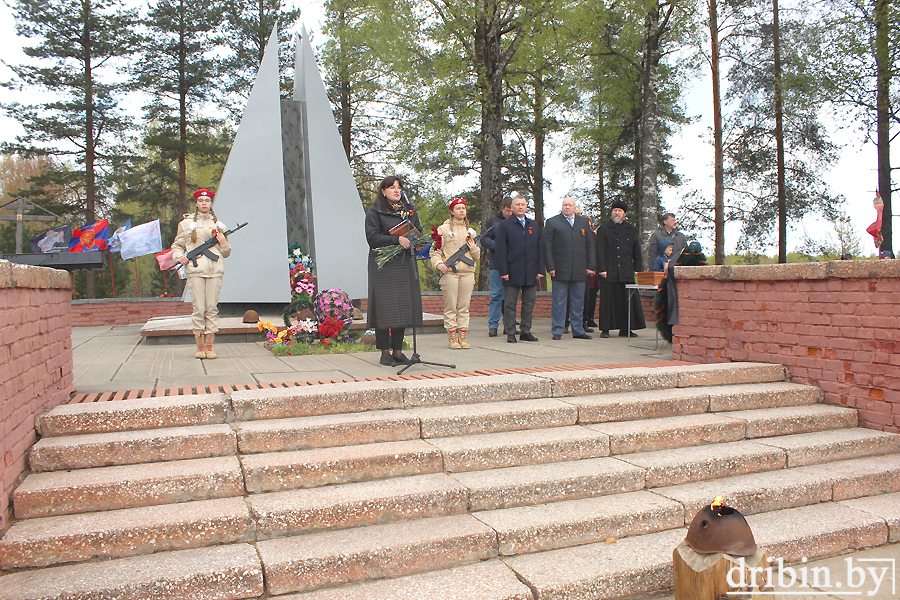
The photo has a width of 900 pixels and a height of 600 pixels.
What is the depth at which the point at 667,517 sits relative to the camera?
3.44 meters

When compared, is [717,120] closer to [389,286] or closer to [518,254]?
[518,254]

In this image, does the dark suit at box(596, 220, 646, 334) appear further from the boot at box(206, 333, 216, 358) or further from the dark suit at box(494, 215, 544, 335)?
the boot at box(206, 333, 216, 358)

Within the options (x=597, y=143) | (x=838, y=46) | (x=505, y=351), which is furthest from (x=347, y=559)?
(x=597, y=143)

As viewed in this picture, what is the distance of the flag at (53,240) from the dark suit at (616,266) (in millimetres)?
14784

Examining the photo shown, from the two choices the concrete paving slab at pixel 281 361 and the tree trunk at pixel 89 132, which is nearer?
the concrete paving slab at pixel 281 361

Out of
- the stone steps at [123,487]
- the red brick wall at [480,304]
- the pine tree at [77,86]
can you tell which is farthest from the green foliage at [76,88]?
the stone steps at [123,487]

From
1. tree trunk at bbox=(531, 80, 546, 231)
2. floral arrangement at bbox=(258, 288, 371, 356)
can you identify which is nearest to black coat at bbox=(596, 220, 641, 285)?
floral arrangement at bbox=(258, 288, 371, 356)


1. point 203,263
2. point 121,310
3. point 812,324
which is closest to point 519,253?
point 812,324

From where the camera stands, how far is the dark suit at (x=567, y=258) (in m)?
8.27

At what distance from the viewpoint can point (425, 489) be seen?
3.35 m

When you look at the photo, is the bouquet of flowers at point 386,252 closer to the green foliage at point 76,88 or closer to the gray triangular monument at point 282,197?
the gray triangular monument at point 282,197

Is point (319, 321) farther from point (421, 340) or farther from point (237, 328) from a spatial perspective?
point (237, 328)

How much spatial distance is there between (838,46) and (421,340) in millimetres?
13505

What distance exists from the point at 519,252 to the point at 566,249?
71 cm
